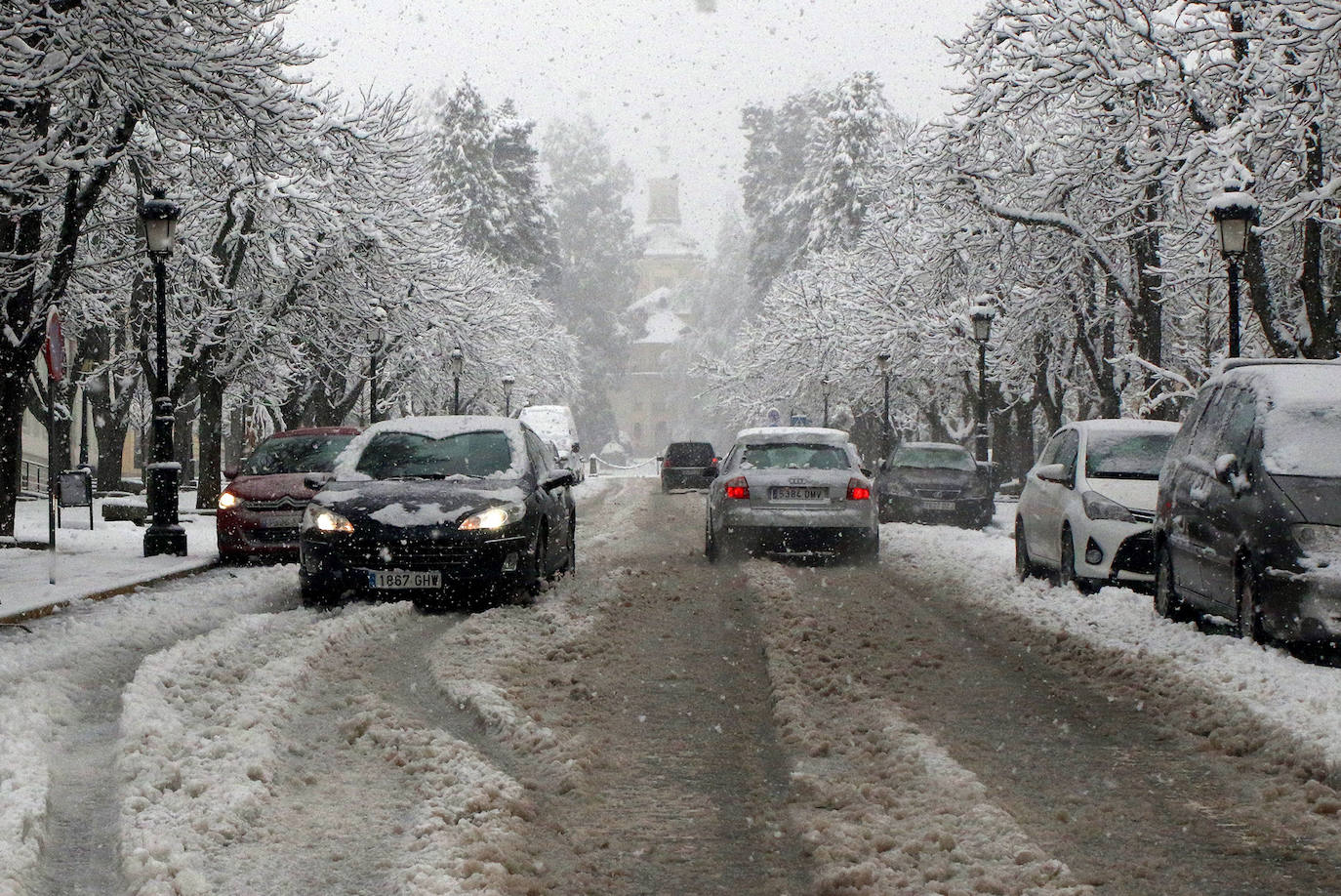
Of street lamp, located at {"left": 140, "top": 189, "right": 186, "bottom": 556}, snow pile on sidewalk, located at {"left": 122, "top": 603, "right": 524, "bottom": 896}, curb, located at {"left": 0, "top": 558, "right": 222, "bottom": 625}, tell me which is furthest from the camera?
street lamp, located at {"left": 140, "top": 189, "right": 186, "bottom": 556}

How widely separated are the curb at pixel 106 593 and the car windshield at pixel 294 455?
4.25 feet

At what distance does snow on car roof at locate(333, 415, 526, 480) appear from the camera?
1272 centimetres

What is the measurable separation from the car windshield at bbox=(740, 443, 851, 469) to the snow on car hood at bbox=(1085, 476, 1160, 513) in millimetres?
3899

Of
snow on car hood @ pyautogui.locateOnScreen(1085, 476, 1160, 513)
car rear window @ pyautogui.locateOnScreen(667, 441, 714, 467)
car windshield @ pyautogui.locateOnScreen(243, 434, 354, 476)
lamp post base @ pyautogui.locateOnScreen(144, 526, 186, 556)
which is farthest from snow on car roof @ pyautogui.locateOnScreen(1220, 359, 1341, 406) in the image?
car rear window @ pyautogui.locateOnScreen(667, 441, 714, 467)

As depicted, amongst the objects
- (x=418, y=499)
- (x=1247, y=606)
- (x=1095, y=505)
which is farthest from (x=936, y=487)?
(x=1247, y=606)

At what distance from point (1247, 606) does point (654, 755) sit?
14.3ft

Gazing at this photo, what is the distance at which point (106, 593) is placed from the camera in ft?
41.0

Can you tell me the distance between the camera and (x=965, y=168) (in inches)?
982

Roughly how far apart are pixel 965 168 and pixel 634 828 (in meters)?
21.4

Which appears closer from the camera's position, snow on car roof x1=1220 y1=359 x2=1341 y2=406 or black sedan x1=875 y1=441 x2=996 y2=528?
snow on car roof x1=1220 y1=359 x2=1341 y2=406

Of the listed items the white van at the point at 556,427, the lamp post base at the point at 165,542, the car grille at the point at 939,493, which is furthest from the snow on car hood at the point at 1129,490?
the white van at the point at 556,427

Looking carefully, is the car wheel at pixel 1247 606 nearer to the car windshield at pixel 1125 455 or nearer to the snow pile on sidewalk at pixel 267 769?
the car windshield at pixel 1125 455

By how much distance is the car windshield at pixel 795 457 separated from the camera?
1636 centimetres

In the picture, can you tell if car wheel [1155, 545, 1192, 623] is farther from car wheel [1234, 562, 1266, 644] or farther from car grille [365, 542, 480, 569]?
car grille [365, 542, 480, 569]
